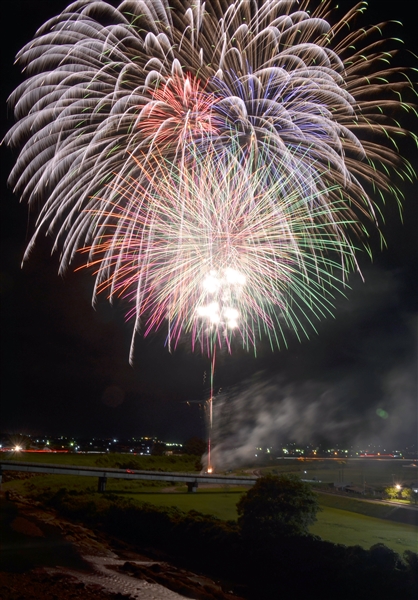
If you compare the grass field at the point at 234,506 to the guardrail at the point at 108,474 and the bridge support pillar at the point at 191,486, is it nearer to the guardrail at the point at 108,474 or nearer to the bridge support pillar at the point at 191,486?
the bridge support pillar at the point at 191,486

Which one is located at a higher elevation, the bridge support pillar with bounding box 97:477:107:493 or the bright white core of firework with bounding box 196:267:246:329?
the bright white core of firework with bounding box 196:267:246:329

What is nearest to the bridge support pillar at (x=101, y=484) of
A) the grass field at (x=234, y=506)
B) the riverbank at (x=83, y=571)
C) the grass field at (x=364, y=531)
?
the grass field at (x=234, y=506)

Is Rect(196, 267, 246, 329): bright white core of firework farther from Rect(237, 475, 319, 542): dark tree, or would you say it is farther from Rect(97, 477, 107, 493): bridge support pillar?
Rect(97, 477, 107, 493): bridge support pillar

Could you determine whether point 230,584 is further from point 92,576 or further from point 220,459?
point 220,459

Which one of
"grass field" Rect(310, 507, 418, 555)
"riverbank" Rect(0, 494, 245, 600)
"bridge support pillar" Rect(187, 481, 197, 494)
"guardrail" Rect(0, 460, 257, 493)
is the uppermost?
"guardrail" Rect(0, 460, 257, 493)

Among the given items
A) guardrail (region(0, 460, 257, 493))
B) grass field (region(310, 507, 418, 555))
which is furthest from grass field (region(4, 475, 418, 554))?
guardrail (region(0, 460, 257, 493))

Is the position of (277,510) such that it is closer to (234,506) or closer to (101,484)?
(234,506)

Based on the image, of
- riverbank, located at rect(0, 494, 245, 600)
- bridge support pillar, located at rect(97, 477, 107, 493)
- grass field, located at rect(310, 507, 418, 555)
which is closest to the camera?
riverbank, located at rect(0, 494, 245, 600)
